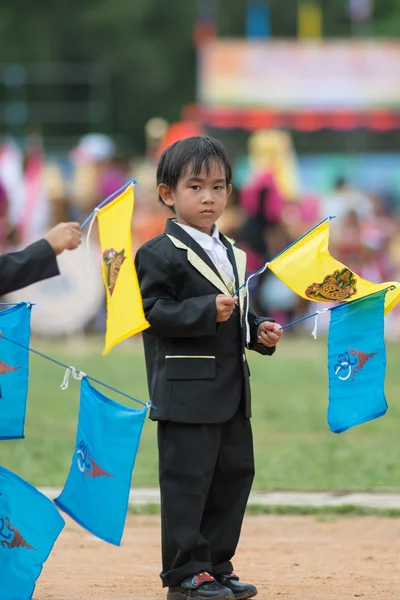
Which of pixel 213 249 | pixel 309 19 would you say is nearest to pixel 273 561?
pixel 213 249

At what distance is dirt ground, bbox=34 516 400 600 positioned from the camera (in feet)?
16.8

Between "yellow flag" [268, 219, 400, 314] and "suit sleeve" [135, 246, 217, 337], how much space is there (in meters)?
0.37

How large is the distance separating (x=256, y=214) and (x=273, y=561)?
966 centimetres

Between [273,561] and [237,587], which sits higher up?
[237,587]

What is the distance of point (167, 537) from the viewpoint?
15.9 feet

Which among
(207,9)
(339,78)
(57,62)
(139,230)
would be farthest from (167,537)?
(207,9)

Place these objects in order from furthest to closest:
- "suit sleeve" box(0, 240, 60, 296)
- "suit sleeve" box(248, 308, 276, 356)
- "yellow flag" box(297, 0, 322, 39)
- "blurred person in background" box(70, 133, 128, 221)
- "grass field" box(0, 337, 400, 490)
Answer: "yellow flag" box(297, 0, 322, 39) → "blurred person in background" box(70, 133, 128, 221) → "grass field" box(0, 337, 400, 490) → "suit sleeve" box(248, 308, 276, 356) → "suit sleeve" box(0, 240, 60, 296)

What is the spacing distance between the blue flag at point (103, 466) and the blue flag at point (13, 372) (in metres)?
0.25

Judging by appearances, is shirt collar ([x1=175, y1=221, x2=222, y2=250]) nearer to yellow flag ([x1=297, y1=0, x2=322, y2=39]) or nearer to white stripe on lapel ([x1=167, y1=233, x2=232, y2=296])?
white stripe on lapel ([x1=167, y1=233, x2=232, y2=296])

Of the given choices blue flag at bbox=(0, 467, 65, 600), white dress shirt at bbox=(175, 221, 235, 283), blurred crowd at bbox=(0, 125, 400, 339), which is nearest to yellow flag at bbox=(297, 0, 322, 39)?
blurred crowd at bbox=(0, 125, 400, 339)

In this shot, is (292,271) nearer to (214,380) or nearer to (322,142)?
(214,380)

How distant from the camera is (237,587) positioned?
4.89 meters

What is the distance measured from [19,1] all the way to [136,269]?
48.5 m

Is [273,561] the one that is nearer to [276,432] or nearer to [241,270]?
[241,270]
